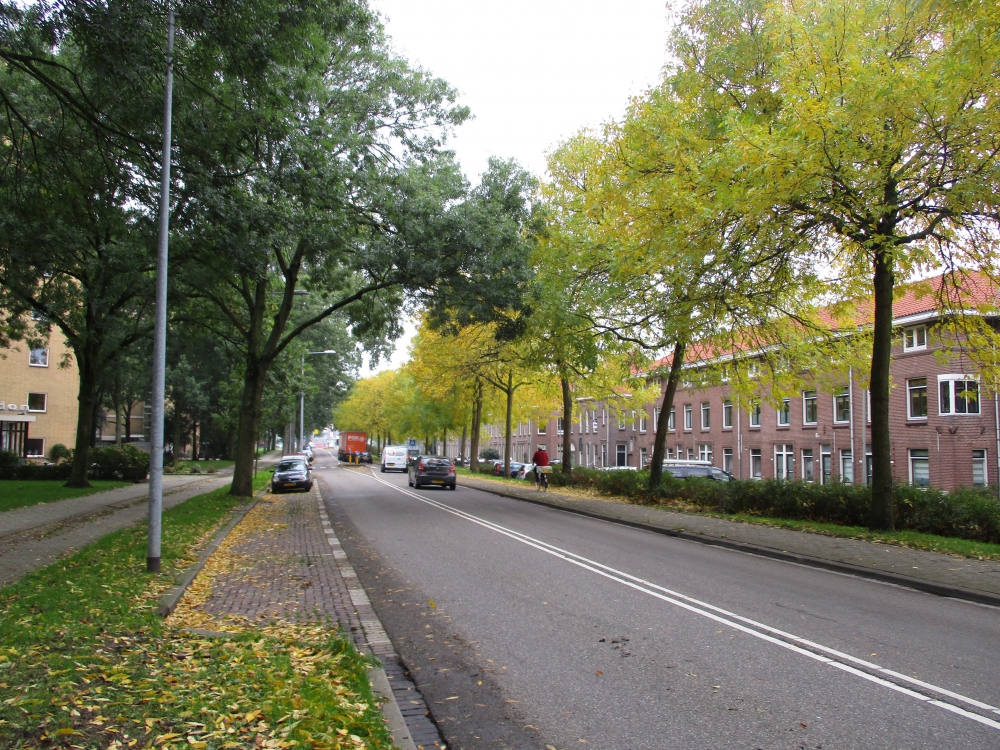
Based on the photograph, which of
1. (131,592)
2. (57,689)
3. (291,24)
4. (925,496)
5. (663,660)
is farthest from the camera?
(925,496)

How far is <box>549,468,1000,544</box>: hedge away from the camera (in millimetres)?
12451

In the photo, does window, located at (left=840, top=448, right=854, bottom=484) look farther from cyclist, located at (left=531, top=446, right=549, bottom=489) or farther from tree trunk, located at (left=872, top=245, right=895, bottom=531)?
tree trunk, located at (left=872, top=245, right=895, bottom=531)

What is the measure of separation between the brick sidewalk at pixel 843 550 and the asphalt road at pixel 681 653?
0.76m

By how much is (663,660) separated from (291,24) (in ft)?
27.6

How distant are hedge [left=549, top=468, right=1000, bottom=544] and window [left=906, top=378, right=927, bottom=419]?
1489 cm

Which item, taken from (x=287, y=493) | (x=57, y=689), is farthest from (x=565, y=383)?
(x=57, y=689)

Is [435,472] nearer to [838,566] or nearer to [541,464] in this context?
[541,464]

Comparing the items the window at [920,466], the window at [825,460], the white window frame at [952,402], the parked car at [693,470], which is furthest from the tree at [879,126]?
the window at [825,460]

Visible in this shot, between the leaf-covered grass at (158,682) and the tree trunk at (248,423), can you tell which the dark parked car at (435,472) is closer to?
the tree trunk at (248,423)

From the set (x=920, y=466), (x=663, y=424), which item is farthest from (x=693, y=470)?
(x=663, y=424)

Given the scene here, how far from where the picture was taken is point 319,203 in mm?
11844

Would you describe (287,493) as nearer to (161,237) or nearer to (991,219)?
(161,237)

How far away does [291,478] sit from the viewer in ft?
89.6

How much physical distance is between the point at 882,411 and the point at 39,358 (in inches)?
1781
